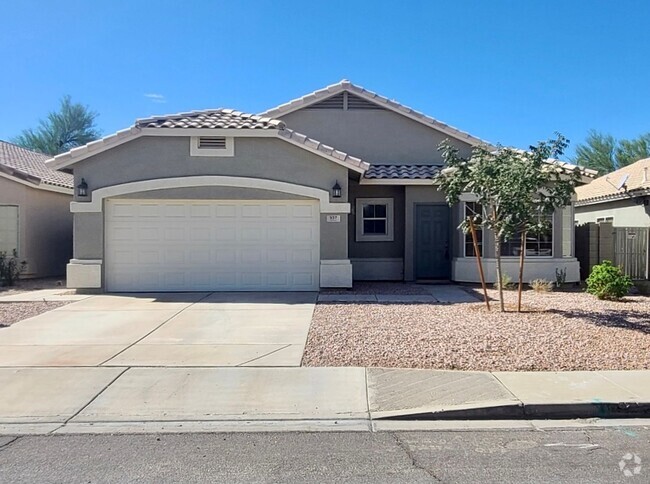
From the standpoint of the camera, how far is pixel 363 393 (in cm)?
643

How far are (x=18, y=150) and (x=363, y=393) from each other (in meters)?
21.6

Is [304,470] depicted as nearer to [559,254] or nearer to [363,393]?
[363,393]

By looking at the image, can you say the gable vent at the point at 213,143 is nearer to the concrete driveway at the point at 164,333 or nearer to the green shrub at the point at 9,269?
the concrete driveway at the point at 164,333

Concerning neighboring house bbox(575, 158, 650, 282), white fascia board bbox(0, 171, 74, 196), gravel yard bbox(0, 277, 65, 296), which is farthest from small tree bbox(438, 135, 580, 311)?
white fascia board bbox(0, 171, 74, 196)

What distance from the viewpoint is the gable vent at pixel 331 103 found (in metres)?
17.7

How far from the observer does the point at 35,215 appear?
60.0 ft

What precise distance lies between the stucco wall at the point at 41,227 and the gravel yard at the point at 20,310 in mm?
6057

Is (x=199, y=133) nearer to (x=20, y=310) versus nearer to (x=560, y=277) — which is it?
(x=20, y=310)

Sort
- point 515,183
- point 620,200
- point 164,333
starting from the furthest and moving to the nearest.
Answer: point 620,200 < point 515,183 < point 164,333

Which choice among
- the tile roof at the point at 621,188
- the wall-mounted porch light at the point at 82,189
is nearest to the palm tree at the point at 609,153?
the tile roof at the point at 621,188

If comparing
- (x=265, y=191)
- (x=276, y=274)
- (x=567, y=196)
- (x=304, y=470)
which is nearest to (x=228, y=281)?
(x=276, y=274)

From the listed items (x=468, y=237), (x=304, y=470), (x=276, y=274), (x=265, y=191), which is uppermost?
(x=265, y=191)

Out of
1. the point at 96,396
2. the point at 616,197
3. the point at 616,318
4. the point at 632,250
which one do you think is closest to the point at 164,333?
the point at 96,396

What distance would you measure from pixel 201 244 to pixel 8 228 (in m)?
7.60
